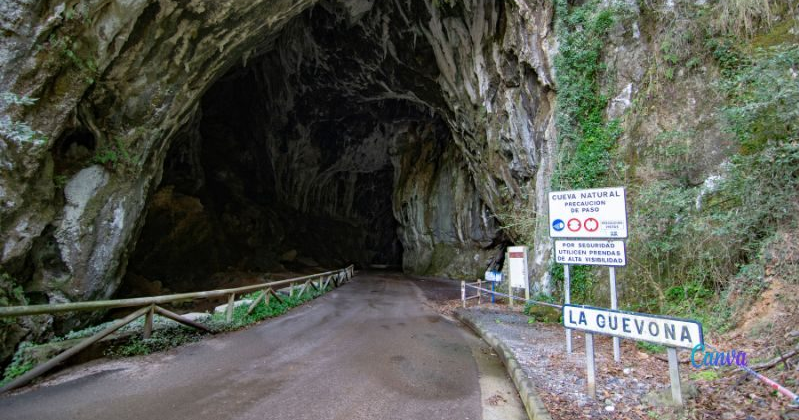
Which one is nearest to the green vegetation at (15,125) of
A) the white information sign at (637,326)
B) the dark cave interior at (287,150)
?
the dark cave interior at (287,150)

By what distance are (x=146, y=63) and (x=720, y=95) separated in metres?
12.9

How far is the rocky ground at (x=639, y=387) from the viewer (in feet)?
9.50

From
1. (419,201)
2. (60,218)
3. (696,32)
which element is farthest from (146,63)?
(419,201)

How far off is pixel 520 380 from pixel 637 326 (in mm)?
1614

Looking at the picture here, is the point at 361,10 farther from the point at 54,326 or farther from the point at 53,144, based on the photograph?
the point at 54,326

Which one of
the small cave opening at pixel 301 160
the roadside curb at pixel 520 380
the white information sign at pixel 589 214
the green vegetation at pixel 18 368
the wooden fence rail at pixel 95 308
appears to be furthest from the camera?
the small cave opening at pixel 301 160

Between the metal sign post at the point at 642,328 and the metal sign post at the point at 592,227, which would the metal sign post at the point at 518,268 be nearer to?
the metal sign post at the point at 592,227

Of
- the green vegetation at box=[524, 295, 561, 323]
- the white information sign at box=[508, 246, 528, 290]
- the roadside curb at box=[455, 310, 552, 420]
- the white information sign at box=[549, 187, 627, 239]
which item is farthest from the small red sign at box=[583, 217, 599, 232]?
the white information sign at box=[508, 246, 528, 290]

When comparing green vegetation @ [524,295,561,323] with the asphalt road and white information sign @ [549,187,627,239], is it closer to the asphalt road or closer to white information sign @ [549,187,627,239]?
the asphalt road

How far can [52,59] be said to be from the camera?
7.22 meters

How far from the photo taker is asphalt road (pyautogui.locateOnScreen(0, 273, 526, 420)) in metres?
3.53

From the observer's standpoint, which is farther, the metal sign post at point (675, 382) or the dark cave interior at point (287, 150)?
the dark cave interior at point (287, 150)

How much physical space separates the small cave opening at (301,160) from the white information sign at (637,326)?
16.0 metres
